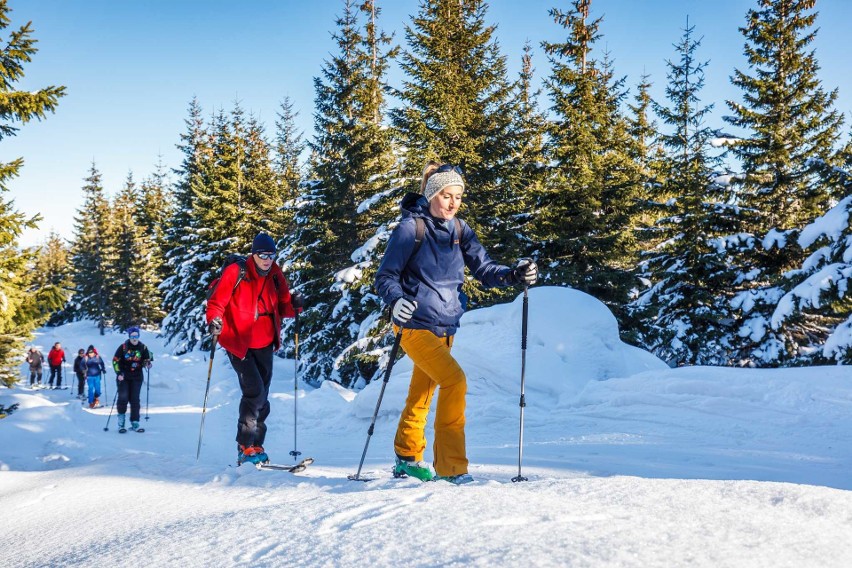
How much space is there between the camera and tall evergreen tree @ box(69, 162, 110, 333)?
4566cm

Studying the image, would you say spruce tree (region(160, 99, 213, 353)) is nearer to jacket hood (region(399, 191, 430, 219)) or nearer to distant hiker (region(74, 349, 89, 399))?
distant hiker (region(74, 349, 89, 399))

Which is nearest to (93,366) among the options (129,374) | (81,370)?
(81,370)

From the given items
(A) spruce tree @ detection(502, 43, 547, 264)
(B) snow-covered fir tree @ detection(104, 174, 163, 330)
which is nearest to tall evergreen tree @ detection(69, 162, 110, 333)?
(B) snow-covered fir tree @ detection(104, 174, 163, 330)

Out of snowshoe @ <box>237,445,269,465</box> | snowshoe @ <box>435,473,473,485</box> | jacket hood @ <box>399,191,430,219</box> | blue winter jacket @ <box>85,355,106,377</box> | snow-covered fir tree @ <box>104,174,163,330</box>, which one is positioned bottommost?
snowshoe @ <box>237,445,269,465</box>

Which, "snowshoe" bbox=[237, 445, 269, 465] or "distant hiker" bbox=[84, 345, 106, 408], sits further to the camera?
"distant hiker" bbox=[84, 345, 106, 408]

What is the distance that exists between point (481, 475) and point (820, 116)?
1831 centimetres

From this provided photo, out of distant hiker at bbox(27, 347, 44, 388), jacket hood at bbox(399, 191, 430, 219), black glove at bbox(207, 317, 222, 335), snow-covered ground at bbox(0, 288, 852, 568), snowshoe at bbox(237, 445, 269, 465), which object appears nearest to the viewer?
snow-covered ground at bbox(0, 288, 852, 568)

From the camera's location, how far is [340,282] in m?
15.0

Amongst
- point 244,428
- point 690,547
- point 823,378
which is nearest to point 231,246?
point 244,428

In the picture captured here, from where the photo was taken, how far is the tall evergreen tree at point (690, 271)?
1730 centimetres

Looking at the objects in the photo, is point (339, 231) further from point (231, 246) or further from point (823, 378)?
point (823, 378)

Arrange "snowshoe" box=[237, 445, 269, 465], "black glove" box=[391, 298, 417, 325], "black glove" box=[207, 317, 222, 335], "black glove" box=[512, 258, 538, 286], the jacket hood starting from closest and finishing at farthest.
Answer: "black glove" box=[391, 298, 417, 325] < the jacket hood < "black glove" box=[512, 258, 538, 286] < "black glove" box=[207, 317, 222, 335] < "snowshoe" box=[237, 445, 269, 465]

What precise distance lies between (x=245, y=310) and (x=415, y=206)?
7.77ft

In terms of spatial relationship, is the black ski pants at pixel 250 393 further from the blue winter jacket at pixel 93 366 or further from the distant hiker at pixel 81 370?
the distant hiker at pixel 81 370
